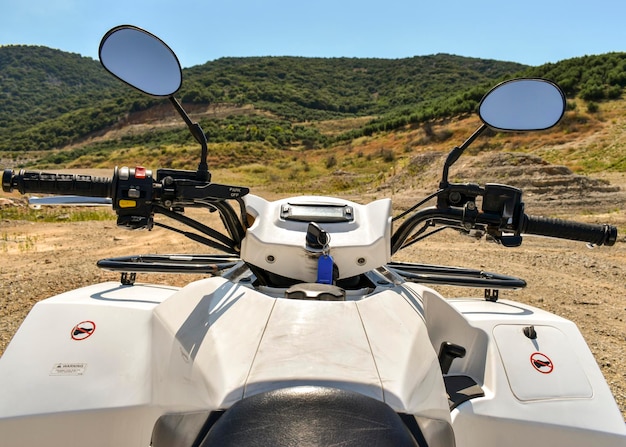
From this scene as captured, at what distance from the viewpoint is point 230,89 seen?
8825cm

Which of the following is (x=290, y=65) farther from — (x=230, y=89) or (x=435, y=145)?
(x=435, y=145)

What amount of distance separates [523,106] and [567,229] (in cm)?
63

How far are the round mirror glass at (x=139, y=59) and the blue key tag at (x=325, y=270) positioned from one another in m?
1.05

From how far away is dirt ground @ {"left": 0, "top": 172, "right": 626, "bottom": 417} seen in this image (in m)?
5.27

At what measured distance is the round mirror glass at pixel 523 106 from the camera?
225 centimetres

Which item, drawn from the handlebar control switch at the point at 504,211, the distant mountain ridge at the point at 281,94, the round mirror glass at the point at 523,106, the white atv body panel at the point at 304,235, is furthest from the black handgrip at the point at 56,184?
the distant mountain ridge at the point at 281,94

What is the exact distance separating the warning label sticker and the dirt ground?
332 centimetres

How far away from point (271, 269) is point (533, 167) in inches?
704

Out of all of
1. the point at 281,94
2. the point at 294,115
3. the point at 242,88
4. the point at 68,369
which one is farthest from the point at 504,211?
the point at 242,88

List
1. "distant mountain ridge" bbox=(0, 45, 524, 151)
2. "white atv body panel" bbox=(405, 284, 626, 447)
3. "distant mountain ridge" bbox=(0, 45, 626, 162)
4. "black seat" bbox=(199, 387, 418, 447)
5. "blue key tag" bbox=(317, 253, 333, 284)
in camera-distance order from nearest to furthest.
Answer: "black seat" bbox=(199, 387, 418, 447), "white atv body panel" bbox=(405, 284, 626, 447), "blue key tag" bbox=(317, 253, 333, 284), "distant mountain ridge" bbox=(0, 45, 626, 162), "distant mountain ridge" bbox=(0, 45, 524, 151)

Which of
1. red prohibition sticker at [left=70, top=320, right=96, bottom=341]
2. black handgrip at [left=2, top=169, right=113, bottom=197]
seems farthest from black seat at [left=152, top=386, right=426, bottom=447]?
black handgrip at [left=2, top=169, right=113, bottom=197]

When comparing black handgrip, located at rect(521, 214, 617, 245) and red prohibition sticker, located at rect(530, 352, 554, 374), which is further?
black handgrip, located at rect(521, 214, 617, 245)

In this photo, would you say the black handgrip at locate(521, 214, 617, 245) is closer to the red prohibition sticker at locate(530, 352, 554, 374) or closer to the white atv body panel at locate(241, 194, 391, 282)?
the red prohibition sticker at locate(530, 352, 554, 374)

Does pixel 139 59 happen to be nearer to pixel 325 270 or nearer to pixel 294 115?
pixel 325 270
